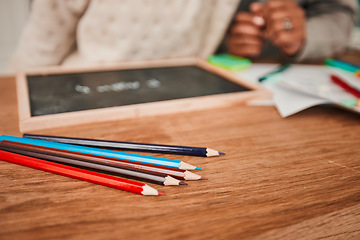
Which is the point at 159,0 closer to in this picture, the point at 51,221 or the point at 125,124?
the point at 125,124

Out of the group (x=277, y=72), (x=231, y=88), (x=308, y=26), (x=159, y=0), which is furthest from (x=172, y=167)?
(x=308, y=26)

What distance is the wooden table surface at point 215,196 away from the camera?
0.80ft

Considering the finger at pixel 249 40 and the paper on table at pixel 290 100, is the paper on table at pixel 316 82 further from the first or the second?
the finger at pixel 249 40

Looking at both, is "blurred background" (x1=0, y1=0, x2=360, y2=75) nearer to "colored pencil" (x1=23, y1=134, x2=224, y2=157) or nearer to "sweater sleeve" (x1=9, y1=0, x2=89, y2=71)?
"sweater sleeve" (x1=9, y1=0, x2=89, y2=71)

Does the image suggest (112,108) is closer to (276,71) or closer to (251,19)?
(276,71)

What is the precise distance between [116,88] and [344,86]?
486 millimetres

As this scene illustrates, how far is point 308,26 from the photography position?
34.8 inches

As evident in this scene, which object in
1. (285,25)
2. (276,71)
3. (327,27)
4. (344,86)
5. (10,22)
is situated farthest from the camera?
(10,22)

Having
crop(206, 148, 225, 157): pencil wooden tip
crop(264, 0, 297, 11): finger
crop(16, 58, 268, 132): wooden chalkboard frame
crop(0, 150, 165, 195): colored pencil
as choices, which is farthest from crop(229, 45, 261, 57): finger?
crop(0, 150, 165, 195): colored pencil

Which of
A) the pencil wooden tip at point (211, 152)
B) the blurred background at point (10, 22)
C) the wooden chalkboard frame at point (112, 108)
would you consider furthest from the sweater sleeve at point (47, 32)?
the blurred background at point (10, 22)

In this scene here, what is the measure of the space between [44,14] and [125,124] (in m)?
0.45

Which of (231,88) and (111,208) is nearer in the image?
(111,208)

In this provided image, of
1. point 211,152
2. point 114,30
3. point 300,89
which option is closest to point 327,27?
point 300,89

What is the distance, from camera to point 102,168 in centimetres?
30
